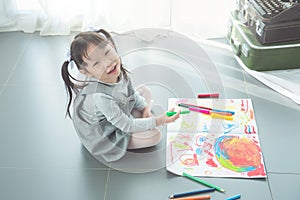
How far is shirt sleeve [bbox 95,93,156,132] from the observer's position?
3.80 ft

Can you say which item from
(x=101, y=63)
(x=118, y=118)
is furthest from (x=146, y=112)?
(x=101, y=63)

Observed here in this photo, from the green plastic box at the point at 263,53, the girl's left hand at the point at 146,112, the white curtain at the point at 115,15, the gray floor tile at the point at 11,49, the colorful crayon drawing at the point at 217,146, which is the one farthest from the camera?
the white curtain at the point at 115,15

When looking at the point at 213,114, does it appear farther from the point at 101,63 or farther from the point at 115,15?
the point at 115,15

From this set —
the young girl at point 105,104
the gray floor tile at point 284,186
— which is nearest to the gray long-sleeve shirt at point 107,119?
the young girl at point 105,104

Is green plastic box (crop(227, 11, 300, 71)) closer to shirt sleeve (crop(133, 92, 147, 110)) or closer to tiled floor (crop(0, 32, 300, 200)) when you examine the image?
tiled floor (crop(0, 32, 300, 200))

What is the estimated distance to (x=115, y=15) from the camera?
1.76 m

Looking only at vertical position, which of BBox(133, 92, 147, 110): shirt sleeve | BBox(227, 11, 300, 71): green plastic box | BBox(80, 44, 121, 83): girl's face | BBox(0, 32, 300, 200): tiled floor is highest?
BBox(80, 44, 121, 83): girl's face

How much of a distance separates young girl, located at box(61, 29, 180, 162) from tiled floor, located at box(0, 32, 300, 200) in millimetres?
54

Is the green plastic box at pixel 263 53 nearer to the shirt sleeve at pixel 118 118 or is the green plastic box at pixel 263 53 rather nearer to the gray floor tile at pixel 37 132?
the shirt sleeve at pixel 118 118

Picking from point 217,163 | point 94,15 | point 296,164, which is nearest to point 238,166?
point 217,163

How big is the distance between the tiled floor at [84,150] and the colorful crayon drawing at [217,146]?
0.03 meters

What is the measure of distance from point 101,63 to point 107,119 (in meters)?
0.17

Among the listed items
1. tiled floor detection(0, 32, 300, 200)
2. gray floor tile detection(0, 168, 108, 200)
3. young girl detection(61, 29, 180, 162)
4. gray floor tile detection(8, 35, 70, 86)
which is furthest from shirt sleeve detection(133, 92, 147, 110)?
gray floor tile detection(8, 35, 70, 86)

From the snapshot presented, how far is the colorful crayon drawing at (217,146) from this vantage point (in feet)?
4.00
